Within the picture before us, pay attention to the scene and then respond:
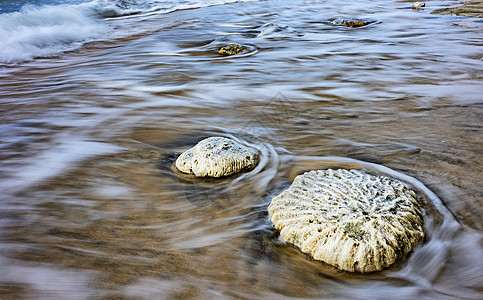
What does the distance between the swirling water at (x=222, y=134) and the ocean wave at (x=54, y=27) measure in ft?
0.74

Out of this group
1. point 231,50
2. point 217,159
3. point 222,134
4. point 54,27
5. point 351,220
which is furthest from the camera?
point 54,27

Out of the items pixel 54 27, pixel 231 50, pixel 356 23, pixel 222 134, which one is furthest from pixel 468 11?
pixel 54 27

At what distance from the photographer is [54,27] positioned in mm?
9953

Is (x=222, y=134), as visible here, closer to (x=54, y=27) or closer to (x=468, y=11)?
(x=54, y=27)

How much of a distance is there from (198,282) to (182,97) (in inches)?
129

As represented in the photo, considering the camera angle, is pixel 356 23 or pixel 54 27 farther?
pixel 54 27

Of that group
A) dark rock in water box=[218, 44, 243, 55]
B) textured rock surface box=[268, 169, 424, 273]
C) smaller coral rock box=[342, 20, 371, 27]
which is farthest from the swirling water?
smaller coral rock box=[342, 20, 371, 27]

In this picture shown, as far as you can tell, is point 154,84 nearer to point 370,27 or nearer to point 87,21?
point 370,27

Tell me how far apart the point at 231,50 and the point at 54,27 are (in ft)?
19.4

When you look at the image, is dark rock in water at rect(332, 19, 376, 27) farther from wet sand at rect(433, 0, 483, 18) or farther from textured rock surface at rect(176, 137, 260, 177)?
textured rock surface at rect(176, 137, 260, 177)

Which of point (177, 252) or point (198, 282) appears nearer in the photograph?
point (198, 282)

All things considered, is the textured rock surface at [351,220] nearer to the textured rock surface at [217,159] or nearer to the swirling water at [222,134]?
the swirling water at [222,134]

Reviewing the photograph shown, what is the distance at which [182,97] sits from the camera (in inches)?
189

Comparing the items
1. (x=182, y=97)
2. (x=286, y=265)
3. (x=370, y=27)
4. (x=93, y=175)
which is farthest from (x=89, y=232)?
(x=370, y=27)
